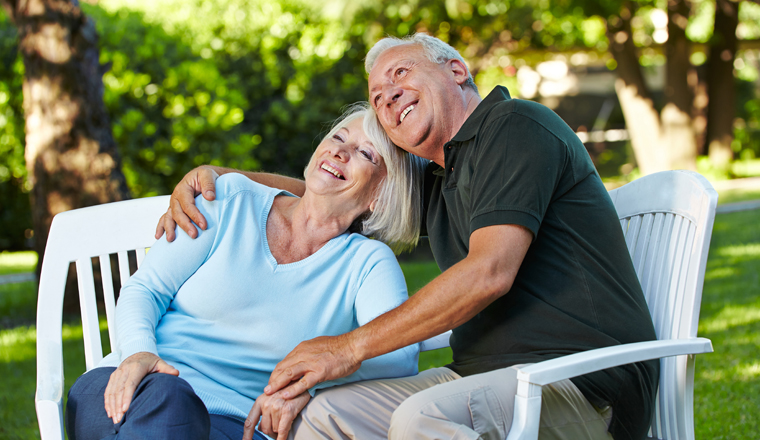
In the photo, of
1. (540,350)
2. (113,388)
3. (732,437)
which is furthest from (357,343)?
(732,437)

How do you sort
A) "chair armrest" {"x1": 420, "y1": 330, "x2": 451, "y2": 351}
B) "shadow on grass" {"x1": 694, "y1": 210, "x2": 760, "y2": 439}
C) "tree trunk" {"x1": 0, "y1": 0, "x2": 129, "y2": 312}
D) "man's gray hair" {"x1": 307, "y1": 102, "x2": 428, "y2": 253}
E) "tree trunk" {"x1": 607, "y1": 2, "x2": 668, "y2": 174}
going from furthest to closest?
"tree trunk" {"x1": 607, "y1": 2, "x2": 668, "y2": 174}, "tree trunk" {"x1": 0, "y1": 0, "x2": 129, "y2": 312}, "shadow on grass" {"x1": 694, "y1": 210, "x2": 760, "y2": 439}, "chair armrest" {"x1": 420, "y1": 330, "x2": 451, "y2": 351}, "man's gray hair" {"x1": 307, "y1": 102, "x2": 428, "y2": 253}

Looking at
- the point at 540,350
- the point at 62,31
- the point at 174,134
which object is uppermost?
the point at 62,31

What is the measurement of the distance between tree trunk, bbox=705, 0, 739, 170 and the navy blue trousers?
52.1 ft

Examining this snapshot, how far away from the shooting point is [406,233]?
106 inches

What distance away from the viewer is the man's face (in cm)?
247

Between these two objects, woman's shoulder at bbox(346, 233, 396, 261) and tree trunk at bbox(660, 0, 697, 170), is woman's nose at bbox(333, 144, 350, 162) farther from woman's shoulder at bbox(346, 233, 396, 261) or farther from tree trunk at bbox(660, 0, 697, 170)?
tree trunk at bbox(660, 0, 697, 170)

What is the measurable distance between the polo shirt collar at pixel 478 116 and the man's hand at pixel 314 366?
2.67 ft

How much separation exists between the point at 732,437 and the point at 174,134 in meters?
6.55

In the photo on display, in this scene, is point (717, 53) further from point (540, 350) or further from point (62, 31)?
point (540, 350)

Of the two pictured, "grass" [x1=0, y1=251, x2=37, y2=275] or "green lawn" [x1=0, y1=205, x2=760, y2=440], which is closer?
"green lawn" [x1=0, y1=205, x2=760, y2=440]

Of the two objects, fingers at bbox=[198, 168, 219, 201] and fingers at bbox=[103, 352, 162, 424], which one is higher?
fingers at bbox=[198, 168, 219, 201]

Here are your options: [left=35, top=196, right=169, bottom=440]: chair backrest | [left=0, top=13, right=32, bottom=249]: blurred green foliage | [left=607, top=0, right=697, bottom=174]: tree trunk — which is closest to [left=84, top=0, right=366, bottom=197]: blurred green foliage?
[left=0, top=13, right=32, bottom=249]: blurred green foliage

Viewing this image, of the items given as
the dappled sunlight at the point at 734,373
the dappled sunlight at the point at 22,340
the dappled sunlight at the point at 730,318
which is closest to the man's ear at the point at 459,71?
the dappled sunlight at the point at 734,373

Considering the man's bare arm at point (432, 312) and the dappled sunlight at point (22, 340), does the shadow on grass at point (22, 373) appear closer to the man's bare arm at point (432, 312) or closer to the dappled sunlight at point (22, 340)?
the dappled sunlight at point (22, 340)
